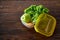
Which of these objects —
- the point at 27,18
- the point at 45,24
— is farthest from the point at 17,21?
the point at 45,24

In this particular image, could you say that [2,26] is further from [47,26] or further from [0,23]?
[47,26]

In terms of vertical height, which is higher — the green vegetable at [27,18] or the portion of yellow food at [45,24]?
the green vegetable at [27,18]

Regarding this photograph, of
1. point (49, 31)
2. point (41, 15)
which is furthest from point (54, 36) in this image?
Answer: point (41, 15)

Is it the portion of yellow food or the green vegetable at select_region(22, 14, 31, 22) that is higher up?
the green vegetable at select_region(22, 14, 31, 22)

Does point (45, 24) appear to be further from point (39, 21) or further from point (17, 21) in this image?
point (17, 21)
